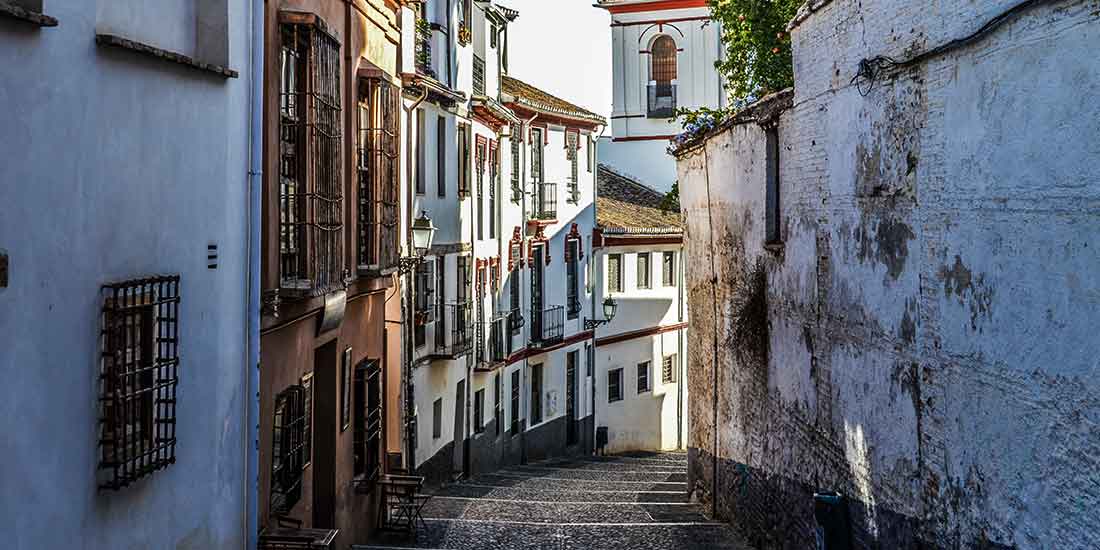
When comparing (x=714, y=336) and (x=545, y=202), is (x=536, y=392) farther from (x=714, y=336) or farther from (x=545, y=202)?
(x=714, y=336)

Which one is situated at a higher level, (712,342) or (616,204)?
(616,204)

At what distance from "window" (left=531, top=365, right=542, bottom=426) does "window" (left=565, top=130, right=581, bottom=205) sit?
205 inches

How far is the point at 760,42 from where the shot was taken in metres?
19.6

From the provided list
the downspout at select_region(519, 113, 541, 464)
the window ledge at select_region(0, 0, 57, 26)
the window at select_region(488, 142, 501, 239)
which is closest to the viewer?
the window ledge at select_region(0, 0, 57, 26)

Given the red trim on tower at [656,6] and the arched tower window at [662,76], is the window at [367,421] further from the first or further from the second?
the red trim on tower at [656,6]

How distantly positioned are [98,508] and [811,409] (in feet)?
23.8

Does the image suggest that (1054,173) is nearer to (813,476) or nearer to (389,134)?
(813,476)

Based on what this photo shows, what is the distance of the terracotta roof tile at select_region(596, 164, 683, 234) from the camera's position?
36.9 meters

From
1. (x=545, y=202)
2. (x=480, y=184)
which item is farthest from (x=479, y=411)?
(x=545, y=202)

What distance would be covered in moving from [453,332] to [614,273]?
13.7 meters

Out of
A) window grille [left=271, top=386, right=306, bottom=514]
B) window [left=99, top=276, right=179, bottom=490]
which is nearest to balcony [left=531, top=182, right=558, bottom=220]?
window grille [left=271, top=386, right=306, bottom=514]

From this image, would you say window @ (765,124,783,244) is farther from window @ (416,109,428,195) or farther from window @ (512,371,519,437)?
window @ (512,371,519,437)

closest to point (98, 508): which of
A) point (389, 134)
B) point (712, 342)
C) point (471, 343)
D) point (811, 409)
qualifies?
point (811, 409)

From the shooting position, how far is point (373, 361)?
14.8 m
